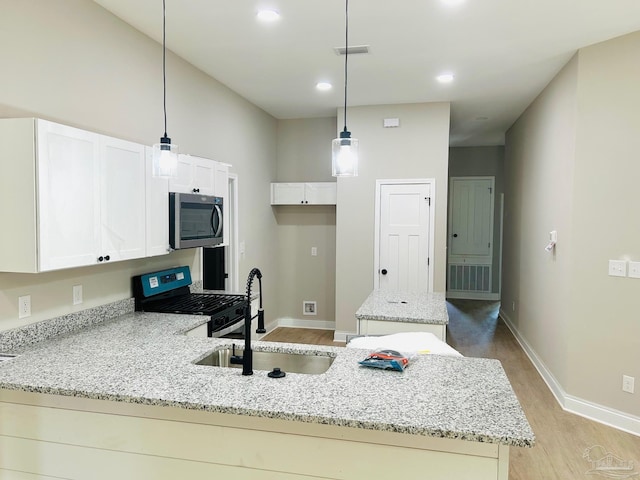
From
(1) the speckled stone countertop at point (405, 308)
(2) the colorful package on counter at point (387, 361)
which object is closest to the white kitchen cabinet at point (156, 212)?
(1) the speckled stone countertop at point (405, 308)

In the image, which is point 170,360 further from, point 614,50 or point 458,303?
point 458,303

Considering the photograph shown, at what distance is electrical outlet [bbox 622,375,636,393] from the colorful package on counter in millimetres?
2396

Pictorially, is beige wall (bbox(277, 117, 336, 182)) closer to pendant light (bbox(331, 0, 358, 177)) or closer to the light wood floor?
the light wood floor

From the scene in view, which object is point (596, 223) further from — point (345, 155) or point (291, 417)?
point (291, 417)

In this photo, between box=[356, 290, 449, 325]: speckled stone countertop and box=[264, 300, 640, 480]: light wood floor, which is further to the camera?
box=[356, 290, 449, 325]: speckled stone countertop

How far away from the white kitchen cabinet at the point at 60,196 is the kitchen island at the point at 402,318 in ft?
5.62

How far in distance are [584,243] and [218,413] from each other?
3.21 metres

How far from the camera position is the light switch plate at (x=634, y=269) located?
330 cm

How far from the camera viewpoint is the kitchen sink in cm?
222

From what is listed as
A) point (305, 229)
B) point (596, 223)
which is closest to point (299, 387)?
point (596, 223)

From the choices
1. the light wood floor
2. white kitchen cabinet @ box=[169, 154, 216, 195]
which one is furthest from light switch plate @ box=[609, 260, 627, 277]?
white kitchen cabinet @ box=[169, 154, 216, 195]

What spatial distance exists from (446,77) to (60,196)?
3.64 m

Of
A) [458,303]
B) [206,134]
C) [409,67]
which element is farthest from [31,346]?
[458,303]

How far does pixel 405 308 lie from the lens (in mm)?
3428
